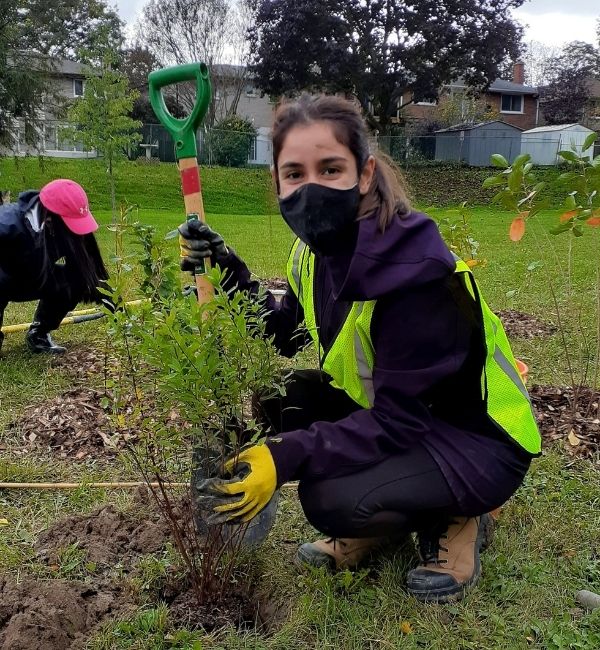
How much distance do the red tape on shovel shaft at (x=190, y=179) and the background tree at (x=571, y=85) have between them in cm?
4270

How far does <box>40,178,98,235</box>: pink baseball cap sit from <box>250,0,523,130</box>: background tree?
2458cm

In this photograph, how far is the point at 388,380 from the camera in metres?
1.89

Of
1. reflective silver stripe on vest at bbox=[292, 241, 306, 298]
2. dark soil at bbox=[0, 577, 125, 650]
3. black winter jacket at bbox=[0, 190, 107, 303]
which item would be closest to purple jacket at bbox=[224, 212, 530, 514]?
reflective silver stripe on vest at bbox=[292, 241, 306, 298]

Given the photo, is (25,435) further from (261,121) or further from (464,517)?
(261,121)

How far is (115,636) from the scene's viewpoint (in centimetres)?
195

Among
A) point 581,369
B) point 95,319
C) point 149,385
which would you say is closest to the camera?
point 149,385

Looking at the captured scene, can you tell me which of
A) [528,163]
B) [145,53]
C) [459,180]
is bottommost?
[459,180]

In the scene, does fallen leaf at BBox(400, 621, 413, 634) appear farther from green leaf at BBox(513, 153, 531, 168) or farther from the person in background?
the person in background

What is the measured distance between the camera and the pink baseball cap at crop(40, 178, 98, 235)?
175 inches

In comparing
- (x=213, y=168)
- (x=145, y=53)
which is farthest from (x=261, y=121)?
(x=213, y=168)

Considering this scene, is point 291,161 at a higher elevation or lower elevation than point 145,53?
lower

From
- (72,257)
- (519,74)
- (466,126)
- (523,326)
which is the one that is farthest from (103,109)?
(519,74)

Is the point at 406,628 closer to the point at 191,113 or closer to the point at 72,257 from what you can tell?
the point at 191,113

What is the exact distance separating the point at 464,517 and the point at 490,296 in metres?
5.34
